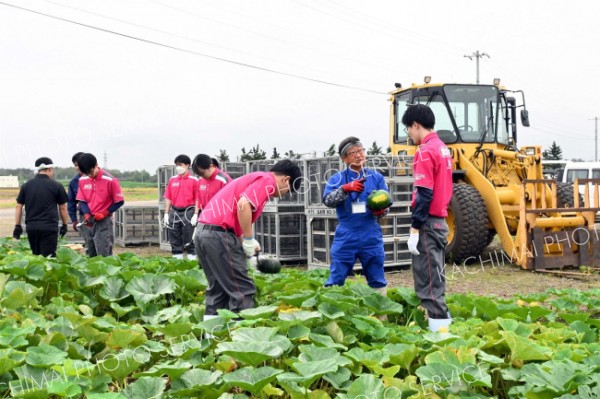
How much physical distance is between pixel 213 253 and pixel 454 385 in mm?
2108

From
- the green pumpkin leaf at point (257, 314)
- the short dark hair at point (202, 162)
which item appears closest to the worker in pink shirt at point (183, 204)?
the short dark hair at point (202, 162)

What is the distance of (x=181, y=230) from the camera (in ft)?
33.7

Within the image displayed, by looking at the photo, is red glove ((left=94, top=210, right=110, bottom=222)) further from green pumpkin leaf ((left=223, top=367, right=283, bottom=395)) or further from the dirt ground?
green pumpkin leaf ((left=223, top=367, right=283, bottom=395))

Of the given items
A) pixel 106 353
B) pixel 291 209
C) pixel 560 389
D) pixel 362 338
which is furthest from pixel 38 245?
pixel 560 389

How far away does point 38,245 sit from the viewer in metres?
8.06

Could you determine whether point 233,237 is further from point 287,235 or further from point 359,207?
point 287,235

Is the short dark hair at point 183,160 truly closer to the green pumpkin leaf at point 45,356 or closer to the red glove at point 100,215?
the red glove at point 100,215

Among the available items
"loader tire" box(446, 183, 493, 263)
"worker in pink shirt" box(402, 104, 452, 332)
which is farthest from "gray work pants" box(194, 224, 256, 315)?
"loader tire" box(446, 183, 493, 263)

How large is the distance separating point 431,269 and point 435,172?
71cm

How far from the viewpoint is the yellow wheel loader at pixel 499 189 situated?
9.53 m

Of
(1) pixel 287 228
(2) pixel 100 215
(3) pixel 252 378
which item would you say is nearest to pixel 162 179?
(1) pixel 287 228

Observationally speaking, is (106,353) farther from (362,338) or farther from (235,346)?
(362,338)

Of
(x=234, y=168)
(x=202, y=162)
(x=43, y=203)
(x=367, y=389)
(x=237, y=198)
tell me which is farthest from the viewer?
(x=234, y=168)

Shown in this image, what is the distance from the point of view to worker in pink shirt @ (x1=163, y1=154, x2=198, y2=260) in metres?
10.1
